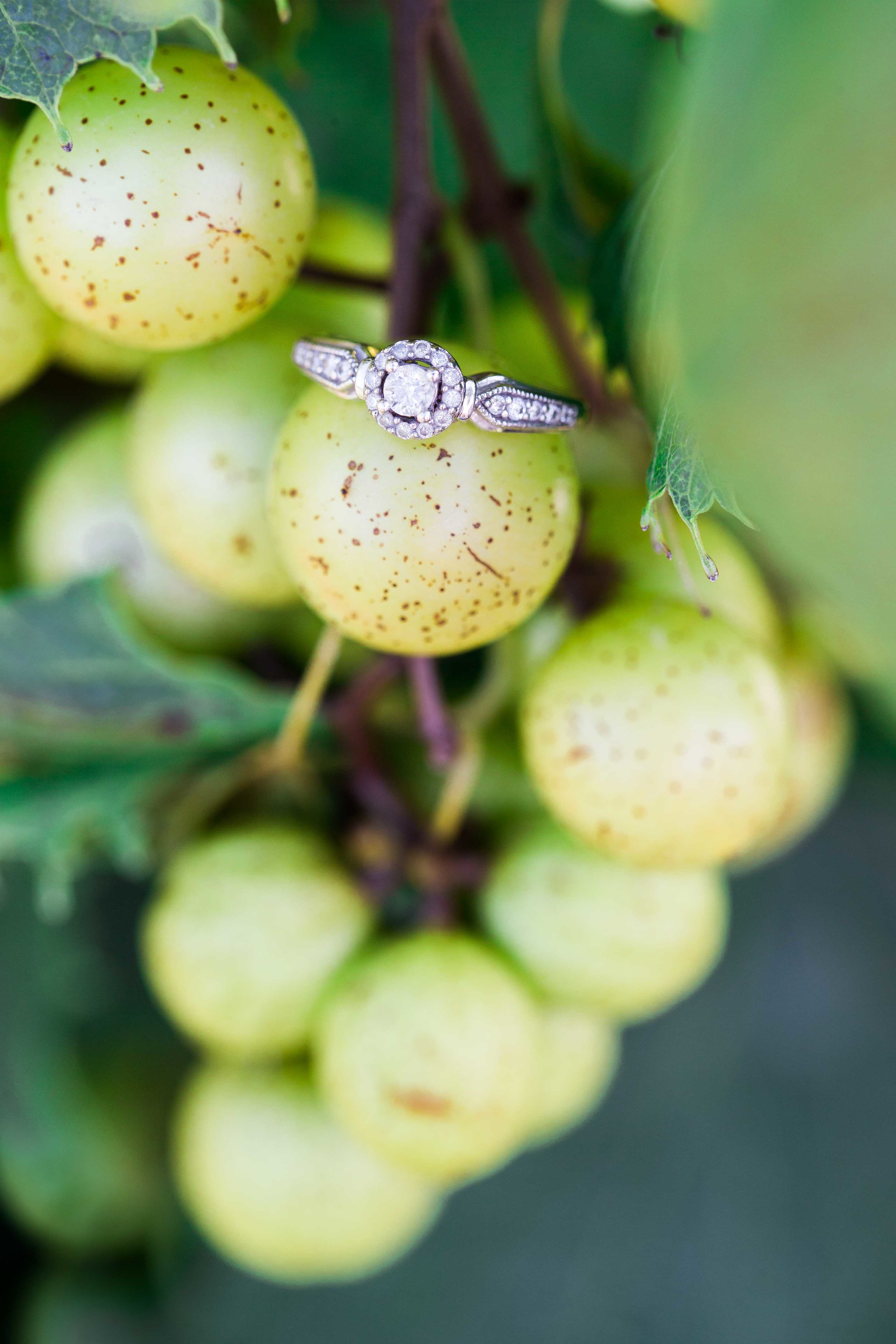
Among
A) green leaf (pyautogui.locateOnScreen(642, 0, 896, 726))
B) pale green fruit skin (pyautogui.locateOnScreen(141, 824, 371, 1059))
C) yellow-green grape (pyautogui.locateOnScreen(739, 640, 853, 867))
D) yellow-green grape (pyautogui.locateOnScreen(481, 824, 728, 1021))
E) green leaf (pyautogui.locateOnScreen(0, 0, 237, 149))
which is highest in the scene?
green leaf (pyautogui.locateOnScreen(642, 0, 896, 726))

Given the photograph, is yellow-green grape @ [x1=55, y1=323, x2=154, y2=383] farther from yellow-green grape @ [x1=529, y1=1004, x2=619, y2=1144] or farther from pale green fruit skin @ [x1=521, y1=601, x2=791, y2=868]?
yellow-green grape @ [x1=529, y1=1004, x2=619, y2=1144]

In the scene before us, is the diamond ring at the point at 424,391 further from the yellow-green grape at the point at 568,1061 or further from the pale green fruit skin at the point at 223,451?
the yellow-green grape at the point at 568,1061

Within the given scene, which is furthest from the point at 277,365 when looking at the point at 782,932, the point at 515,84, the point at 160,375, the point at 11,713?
the point at 782,932

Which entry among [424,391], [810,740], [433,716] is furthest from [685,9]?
[810,740]

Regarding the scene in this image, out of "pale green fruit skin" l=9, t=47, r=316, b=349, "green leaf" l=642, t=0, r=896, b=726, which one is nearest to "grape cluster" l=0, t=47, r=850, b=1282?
"pale green fruit skin" l=9, t=47, r=316, b=349

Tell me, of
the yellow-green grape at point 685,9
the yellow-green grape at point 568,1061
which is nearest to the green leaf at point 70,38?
the yellow-green grape at point 685,9
